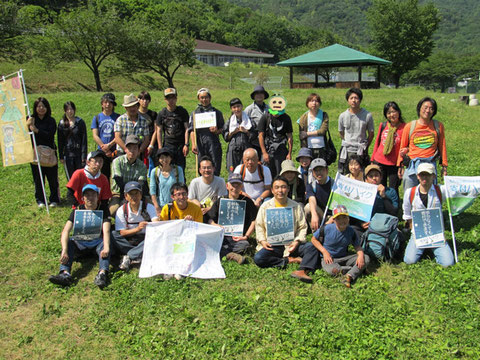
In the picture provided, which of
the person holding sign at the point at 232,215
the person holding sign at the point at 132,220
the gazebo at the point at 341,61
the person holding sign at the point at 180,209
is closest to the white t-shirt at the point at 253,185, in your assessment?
the person holding sign at the point at 232,215

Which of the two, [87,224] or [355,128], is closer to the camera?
[87,224]

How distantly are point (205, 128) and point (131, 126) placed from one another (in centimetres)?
129

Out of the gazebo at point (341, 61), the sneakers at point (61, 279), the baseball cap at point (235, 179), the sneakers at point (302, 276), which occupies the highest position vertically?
the gazebo at point (341, 61)

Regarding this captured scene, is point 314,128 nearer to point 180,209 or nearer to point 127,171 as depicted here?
point 180,209

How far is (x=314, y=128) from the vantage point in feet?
22.6

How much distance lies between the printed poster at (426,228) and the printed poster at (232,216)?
2.36 m

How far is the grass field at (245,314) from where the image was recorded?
3959 millimetres

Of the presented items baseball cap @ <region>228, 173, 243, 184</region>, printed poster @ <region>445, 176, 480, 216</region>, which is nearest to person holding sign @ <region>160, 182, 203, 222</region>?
baseball cap @ <region>228, 173, 243, 184</region>

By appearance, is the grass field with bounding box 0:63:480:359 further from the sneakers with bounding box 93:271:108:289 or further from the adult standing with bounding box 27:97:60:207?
the adult standing with bounding box 27:97:60:207

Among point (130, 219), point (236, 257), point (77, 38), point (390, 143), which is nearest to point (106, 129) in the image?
point (130, 219)

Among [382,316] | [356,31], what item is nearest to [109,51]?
[382,316]

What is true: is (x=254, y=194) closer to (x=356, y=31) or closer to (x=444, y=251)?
(x=444, y=251)

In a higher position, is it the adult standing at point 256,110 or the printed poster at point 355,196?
the adult standing at point 256,110

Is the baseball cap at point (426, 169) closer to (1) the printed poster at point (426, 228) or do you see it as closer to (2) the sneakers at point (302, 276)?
(1) the printed poster at point (426, 228)
